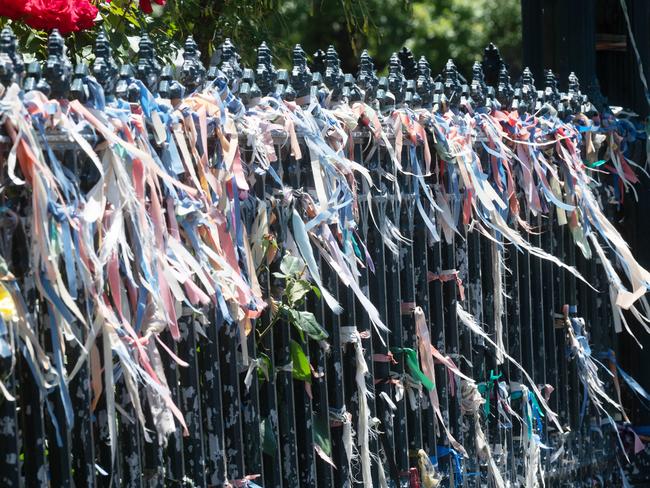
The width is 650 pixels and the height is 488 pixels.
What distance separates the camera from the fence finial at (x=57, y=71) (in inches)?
90.1

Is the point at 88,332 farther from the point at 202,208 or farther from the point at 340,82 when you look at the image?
the point at 340,82

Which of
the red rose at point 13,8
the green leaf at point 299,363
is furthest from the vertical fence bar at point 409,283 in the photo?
the red rose at point 13,8

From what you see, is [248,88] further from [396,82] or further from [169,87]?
[396,82]

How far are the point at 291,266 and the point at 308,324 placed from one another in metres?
0.17

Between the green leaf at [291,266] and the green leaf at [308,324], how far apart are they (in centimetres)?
11

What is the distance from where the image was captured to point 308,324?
293cm

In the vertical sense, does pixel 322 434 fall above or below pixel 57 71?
below

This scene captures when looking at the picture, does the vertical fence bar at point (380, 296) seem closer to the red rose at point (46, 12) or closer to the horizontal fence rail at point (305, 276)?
the horizontal fence rail at point (305, 276)

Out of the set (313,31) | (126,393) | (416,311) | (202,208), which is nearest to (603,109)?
(416,311)

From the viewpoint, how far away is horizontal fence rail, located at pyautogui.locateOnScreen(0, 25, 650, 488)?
231cm

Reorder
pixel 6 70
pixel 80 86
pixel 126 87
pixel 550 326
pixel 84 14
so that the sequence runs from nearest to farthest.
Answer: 1. pixel 6 70
2. pixel 80 86
3. pixel 126 87
4. pixel 84 14
5. pixel 550 326

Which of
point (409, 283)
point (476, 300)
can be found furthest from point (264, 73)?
point (476, 300)

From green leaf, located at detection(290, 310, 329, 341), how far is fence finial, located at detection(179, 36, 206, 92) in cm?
66

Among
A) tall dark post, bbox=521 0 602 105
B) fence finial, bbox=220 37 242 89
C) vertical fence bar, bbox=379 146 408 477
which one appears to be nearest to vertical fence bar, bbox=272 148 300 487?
fence finial, bbox=220 37 242 89
